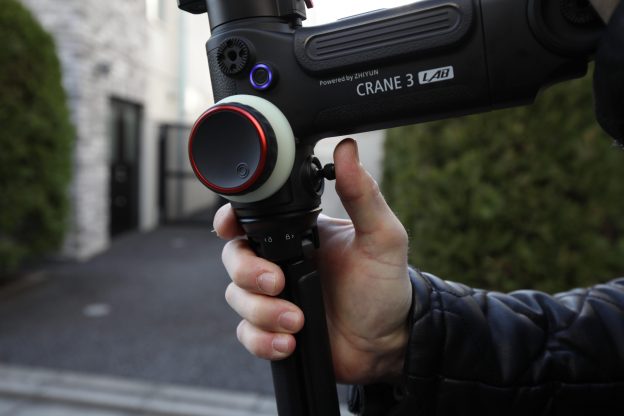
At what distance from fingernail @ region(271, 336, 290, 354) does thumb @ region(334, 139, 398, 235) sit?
0.82 feet

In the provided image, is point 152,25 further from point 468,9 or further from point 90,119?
point 468,9

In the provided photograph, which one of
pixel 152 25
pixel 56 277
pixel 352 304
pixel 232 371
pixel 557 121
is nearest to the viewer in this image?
pixel 352 304

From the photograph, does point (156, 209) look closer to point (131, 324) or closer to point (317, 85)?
point (131, 324)

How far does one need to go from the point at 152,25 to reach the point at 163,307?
5.74 meters

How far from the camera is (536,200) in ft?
8.35

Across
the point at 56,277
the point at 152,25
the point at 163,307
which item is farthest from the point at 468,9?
the point at 152,25

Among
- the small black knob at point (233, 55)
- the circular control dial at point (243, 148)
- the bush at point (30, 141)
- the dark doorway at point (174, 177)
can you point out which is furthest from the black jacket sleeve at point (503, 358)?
the dark doorway at point (174, 177)

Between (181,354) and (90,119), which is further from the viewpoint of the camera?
(90,119)

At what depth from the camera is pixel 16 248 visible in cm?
531

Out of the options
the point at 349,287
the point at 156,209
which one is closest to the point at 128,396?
the point at 349,287

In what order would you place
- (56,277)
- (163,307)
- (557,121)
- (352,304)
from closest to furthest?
(352,304) → (557,121) → (163,307) → (56,277)

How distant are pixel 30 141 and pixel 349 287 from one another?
5.36 meters

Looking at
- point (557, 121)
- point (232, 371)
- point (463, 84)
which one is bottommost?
point (232, 371)

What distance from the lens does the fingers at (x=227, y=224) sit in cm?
94
